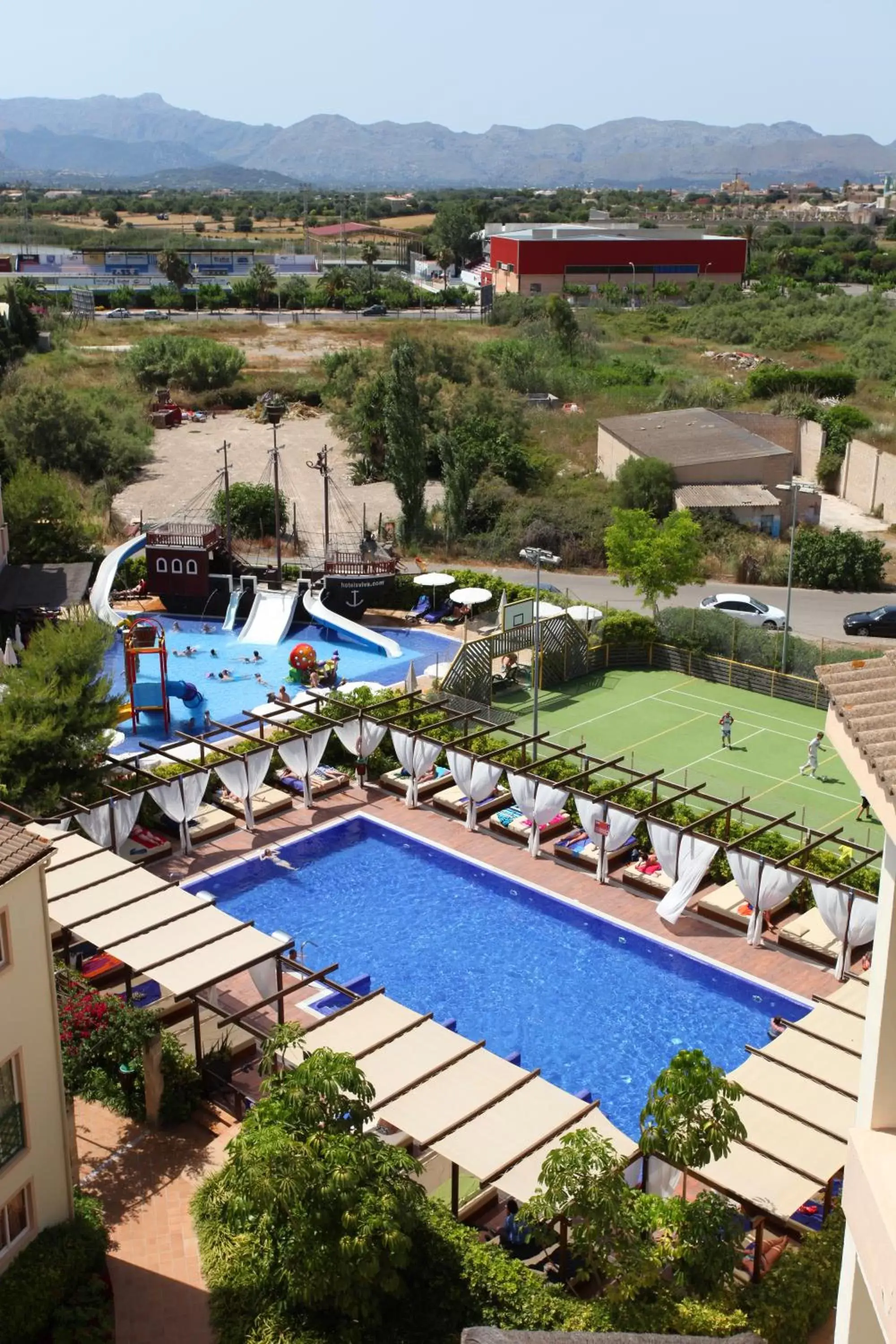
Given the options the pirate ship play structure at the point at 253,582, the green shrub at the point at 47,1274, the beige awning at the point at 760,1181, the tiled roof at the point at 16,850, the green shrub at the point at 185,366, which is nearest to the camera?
the tiled roof at the point at 16,850

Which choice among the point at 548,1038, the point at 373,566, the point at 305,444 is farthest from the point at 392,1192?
the point at 305,444

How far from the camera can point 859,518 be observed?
52.4 meters

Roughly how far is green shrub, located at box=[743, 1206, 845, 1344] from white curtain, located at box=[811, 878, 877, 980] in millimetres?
7020

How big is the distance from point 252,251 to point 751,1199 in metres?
139

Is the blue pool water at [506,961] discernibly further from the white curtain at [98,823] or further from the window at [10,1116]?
the window at [10,1116]

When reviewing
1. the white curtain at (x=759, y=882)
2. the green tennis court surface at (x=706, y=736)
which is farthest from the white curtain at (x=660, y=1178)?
the green tennis court surface at (x=706, y=736)

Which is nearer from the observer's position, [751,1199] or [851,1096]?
[751,1199]

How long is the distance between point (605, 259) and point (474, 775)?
9033cm

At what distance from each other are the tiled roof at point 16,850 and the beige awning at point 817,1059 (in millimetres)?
8942

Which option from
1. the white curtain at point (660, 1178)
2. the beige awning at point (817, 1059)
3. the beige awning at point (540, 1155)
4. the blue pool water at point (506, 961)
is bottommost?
the blue pool water at point (506, 961)

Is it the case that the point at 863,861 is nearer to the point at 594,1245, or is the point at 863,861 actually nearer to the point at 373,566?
the point at 594,1245

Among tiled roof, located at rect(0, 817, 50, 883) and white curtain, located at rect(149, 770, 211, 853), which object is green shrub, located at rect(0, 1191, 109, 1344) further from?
white curtain, located at rect(149, 770, 211, 853)

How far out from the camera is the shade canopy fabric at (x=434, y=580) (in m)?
38.2

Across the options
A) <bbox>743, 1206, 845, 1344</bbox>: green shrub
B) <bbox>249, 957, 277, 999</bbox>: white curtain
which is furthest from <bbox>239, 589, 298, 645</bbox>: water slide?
<bbox>743, 1206, 845, 1344</bbox>: green shrub
